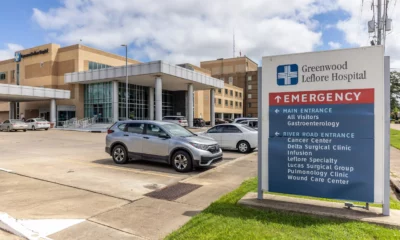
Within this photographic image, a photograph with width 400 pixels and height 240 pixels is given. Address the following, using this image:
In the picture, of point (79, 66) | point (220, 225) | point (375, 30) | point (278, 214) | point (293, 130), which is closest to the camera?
point (220, 225)

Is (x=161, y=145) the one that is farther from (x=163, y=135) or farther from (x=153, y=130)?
(x=153, y=130)

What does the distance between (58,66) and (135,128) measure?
4153cm

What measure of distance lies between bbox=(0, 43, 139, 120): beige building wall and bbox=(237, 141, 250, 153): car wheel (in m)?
34.3

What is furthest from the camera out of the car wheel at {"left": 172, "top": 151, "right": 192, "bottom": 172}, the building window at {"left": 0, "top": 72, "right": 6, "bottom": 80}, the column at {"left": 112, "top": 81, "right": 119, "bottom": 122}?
the building window at {"left": 0, "top": 72, "right": 6, "bottom": 80}

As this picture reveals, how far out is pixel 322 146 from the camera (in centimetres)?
445

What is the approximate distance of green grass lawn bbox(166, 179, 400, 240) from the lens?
3553 millimetres

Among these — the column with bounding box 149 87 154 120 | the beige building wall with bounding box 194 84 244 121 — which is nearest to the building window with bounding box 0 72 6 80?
the column with bounding box 149 87 154 120

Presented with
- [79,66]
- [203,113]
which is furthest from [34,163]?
[203,113]

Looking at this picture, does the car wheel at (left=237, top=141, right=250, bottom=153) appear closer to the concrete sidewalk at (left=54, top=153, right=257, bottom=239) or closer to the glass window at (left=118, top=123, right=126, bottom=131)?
the glass window at (left=118, top=123, right=126, bottom=131)

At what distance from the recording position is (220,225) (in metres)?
3.95

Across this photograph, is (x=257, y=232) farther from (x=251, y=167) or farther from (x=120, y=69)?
(x=120, y=69)

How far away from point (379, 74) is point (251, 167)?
5971 mm

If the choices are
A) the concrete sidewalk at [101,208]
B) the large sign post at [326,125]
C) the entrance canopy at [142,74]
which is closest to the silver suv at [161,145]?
the concrete sidewalk at [101,208]

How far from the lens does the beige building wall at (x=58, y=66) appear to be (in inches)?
1628
